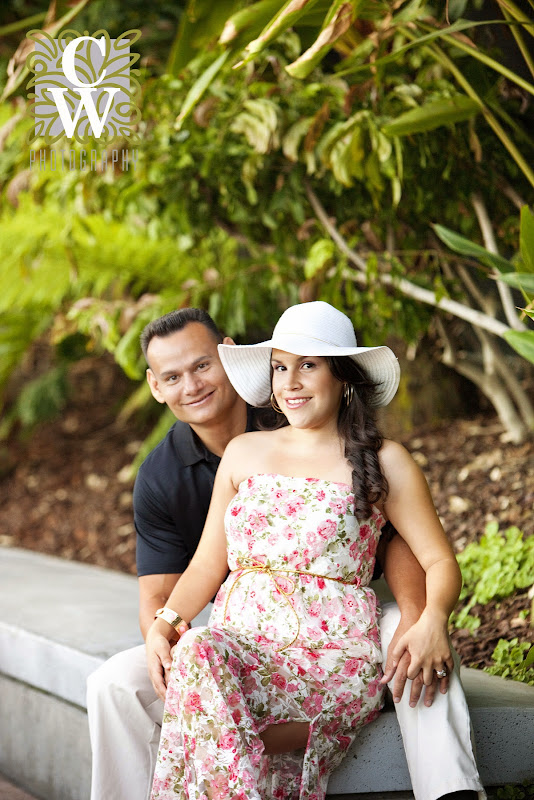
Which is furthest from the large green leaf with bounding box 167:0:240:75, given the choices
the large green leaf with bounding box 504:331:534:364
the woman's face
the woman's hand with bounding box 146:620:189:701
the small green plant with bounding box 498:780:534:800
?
the small green plant with bounding box 498:780:534:800

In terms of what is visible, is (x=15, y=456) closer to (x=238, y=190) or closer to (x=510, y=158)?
(x=238, y=190)

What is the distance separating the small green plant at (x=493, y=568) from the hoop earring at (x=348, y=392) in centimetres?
109

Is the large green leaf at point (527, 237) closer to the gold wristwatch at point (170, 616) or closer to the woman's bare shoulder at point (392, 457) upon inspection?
the woman's bare shoulder at point (392, 457)

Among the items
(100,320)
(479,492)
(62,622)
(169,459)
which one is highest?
(100,320)

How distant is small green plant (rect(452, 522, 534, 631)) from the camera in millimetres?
2986

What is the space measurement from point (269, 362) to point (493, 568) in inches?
49.7

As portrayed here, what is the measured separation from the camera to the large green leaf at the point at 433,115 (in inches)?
103

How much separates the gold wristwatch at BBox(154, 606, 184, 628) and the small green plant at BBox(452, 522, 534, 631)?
1.15 meters

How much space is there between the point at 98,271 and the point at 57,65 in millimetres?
1561

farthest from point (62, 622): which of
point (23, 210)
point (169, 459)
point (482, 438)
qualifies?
point (23, 210)

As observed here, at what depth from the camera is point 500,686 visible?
2.42 m

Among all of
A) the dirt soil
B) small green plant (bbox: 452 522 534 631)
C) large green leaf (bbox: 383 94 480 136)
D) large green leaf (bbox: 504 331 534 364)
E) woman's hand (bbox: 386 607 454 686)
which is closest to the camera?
woman's hand (bbox: 386 607 454 686)

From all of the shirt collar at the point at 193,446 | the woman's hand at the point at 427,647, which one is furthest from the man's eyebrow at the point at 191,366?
the woman's hand at the point at 427,647

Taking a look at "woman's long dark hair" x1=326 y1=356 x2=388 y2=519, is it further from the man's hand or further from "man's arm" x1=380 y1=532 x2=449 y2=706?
the man's hand
